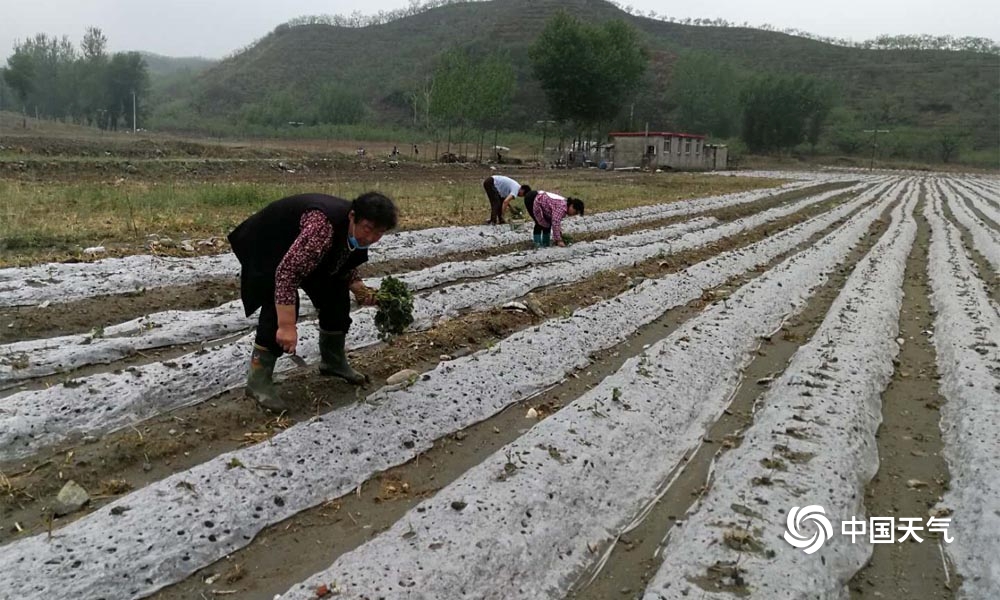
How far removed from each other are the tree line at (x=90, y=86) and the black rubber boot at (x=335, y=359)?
6061 centimetres

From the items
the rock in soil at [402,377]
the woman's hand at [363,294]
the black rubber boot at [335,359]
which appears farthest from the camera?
the rock in soil at [402,377]

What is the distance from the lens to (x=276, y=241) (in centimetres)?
392

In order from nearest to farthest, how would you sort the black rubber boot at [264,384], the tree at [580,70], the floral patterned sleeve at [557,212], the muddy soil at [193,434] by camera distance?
1. the muddy soil at [193,434]
2. the black rubber boot at [264,384]
3. the floral patterned sleeve at [557,212]
4. the tree at [580,70]

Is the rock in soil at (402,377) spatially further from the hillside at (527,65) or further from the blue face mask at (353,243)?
the hillside at (527,65)

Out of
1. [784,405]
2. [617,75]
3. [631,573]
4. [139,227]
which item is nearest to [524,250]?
[139,227]

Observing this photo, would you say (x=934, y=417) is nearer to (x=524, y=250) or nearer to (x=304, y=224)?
(x=304, y=224)

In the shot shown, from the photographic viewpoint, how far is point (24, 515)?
3.14 metres

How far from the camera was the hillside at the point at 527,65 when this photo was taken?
8776 centimetres

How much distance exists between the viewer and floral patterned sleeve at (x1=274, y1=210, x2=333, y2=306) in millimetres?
3705

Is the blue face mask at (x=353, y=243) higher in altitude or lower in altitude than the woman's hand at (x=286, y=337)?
higher

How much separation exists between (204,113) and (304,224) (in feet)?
312

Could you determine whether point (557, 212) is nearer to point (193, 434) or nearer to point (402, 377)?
point (402, 377)

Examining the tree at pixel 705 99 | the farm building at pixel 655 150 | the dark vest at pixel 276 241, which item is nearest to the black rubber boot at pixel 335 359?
the dark vest at pixel 276 241

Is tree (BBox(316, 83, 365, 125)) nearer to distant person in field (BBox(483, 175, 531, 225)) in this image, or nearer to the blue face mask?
distant person in field (BBox(483, 175, 531, 225))
